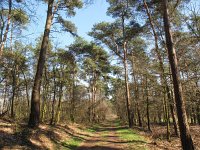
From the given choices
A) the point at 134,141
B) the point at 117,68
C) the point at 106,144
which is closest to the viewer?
the point at 106,144

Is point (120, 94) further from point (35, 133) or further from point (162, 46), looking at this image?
point (35, 133)

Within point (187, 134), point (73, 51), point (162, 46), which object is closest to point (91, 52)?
point (73, 51)

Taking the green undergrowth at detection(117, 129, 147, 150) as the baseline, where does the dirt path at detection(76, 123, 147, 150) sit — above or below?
below

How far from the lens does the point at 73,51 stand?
30.8 metres

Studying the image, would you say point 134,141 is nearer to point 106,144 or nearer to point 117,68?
point 106,144

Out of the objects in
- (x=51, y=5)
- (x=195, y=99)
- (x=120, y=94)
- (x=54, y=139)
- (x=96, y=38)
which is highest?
(x=96, y=38)

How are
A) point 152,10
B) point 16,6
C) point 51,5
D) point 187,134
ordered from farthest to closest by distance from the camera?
1. point 152,10
2. point 51,5
3. point 16,6
4. point 187,134

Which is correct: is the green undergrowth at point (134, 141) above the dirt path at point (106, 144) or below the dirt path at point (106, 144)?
above

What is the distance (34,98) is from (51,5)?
5.95 m

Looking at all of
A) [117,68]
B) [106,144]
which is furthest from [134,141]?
[117,68]

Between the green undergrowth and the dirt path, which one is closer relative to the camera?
the green undergrowth

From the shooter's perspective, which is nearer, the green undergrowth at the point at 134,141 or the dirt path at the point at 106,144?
the green undergrowth at the point at 134,141

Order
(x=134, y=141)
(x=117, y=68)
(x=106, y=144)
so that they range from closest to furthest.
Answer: (x=106, y=144) < (x=134, y=141) < (x=117, y=68)

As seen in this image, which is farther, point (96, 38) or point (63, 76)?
point (96, 38)
